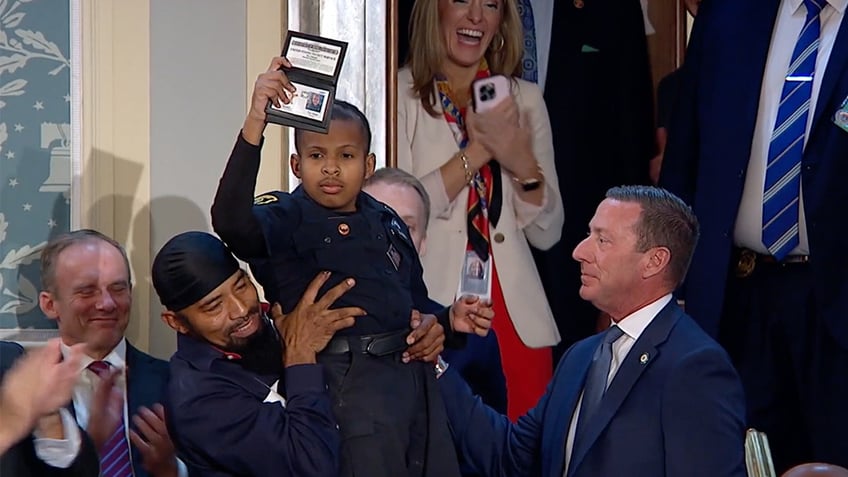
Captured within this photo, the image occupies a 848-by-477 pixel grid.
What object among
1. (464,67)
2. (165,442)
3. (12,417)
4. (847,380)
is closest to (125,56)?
(464,67)

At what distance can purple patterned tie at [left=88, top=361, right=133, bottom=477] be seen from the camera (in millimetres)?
3066

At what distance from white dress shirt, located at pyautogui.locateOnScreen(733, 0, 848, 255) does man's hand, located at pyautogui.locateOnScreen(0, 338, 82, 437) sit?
1836mm

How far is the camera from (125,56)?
3732mm

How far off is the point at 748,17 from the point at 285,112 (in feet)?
5.11

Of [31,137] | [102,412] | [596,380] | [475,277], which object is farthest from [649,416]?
[31,137]

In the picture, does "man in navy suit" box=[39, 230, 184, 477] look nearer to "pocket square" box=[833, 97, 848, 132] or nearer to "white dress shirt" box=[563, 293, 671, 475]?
"white dress shirt" box=[563, 293, 671, 475]

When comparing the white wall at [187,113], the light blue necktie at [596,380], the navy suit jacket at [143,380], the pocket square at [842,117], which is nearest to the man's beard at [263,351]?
the navy suit jacket at [143,380]

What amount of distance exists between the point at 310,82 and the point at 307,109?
6 cm

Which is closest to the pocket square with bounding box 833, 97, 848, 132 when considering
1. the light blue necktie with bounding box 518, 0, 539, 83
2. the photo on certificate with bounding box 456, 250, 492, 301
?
the light blue necktie with bounding box 518, 0, 539, 83

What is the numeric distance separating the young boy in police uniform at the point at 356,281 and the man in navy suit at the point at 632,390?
27 cm

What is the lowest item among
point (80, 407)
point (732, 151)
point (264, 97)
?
point (80, 407)

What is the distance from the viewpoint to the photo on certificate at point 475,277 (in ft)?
13.0

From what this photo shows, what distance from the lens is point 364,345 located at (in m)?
2.71

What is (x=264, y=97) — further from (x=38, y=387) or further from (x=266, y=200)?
(x=38, y=387)
